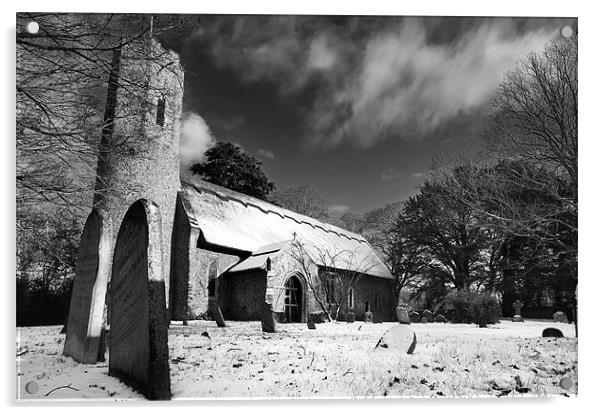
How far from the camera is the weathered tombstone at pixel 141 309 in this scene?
287 cm

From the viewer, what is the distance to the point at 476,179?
5426mm

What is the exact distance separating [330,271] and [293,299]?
1.46 metres

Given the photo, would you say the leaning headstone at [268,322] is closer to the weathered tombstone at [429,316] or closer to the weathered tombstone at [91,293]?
the weathered tombstone at [91,293]

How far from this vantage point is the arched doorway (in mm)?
10594

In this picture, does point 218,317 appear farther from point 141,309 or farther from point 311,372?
point 141,309

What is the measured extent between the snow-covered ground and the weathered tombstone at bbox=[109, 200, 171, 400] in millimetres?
215

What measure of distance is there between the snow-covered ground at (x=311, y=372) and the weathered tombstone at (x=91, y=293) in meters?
0.14

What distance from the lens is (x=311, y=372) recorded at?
Answer: 376cm

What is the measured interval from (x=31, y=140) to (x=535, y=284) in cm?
646

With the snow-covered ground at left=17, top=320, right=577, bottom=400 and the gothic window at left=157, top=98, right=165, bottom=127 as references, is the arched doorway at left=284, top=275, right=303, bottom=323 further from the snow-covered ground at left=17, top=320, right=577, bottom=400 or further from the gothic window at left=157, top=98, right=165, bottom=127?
the gothic window at left=157, top=98, right=165, bottom=127

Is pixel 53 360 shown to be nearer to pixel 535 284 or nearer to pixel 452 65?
pixel 452 65

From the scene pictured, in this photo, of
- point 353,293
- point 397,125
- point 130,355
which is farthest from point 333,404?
point 353,293

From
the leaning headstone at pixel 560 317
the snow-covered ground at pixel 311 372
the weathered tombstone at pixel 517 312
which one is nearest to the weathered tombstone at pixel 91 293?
the snow-covered ground at pixel 311 372

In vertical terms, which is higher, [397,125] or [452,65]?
[452,65]
